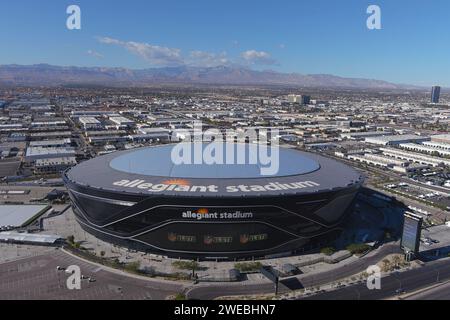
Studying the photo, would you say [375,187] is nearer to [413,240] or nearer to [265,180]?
[413,240]

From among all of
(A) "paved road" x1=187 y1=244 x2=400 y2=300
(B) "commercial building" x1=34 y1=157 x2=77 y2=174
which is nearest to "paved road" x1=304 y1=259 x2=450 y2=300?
(A) "paved road" x1=187 y1=244 x2=400 y2=300

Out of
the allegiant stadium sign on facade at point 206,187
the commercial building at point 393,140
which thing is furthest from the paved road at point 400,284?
the commercial building at point 393,140

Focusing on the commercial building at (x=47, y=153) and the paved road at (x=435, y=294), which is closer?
the paved road at (x=435, y=294)

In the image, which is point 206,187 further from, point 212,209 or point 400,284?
point 400,284

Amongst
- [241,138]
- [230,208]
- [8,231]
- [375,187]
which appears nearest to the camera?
[230,208]

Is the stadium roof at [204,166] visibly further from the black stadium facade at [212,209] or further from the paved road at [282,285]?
the paved road at [282,285]

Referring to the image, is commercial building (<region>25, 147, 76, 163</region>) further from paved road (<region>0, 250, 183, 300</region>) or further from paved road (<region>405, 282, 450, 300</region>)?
paved road (<region>405, 282, 450, 300</region>)
